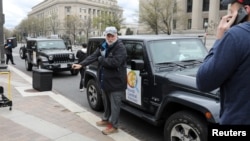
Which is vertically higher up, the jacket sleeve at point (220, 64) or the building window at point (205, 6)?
the building window at point (205, 6)

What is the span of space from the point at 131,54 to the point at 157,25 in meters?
56.5

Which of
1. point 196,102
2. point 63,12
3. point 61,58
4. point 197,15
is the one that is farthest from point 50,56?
point 63,12

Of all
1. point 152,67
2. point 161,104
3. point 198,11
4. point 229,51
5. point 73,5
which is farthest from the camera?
point 73,5

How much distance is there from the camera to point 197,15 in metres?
75.6

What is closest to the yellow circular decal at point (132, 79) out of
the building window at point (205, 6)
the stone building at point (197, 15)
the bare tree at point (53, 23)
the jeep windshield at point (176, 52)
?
the jeep windshield at point (176, 52)

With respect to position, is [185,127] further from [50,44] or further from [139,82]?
[50,44]

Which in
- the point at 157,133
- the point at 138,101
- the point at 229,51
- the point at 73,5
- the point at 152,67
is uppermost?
the point at 73,5

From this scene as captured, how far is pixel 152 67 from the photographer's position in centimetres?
522

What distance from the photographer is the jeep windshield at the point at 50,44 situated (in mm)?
16016

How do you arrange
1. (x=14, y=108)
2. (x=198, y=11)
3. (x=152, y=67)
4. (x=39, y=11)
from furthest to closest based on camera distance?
(x=39, y=11) < (x=198, y=11) < (x=14, y=108) < (x=152, y=67)

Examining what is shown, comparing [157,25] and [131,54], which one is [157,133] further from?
[157,25]

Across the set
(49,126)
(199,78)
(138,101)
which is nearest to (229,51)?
(199,78)

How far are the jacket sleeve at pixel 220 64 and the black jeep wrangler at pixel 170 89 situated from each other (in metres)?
1.92

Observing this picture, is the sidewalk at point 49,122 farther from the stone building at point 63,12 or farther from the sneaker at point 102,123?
the stone building at point 63,12
